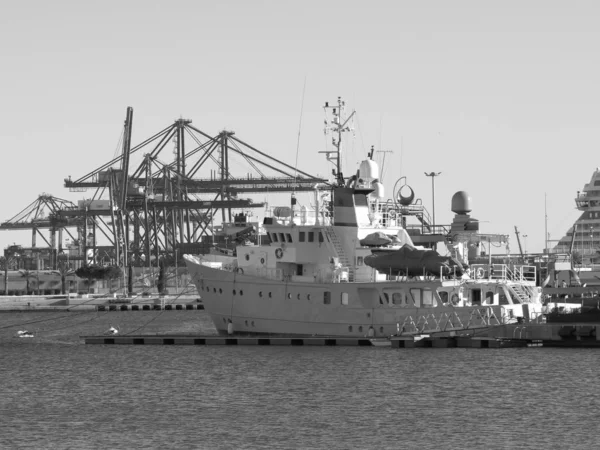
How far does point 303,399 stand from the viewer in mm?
43625

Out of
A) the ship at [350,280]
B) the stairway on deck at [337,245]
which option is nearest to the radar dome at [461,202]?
the ship at [350,280]

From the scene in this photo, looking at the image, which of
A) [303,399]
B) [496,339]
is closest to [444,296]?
[496,339]

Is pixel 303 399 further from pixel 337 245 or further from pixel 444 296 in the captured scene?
pixel 337 245

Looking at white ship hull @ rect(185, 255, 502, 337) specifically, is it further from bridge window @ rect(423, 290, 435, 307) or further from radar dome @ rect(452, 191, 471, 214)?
radar dome @ rect(452, 191, 471, 214)

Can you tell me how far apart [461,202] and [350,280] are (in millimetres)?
23384

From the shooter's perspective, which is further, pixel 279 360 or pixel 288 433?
pixel 279 360

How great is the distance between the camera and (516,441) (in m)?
35.6

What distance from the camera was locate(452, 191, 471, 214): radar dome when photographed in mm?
80438

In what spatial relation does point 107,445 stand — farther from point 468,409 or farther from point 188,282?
point 188,282

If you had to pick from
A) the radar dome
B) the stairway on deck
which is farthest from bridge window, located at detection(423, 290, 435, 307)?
the radar dome

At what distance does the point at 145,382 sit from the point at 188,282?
377 feet

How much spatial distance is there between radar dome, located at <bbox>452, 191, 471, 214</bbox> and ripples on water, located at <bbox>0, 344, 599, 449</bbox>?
25.7 meters

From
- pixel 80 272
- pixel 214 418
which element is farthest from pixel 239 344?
pixel 80 272

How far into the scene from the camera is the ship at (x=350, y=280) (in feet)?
186
